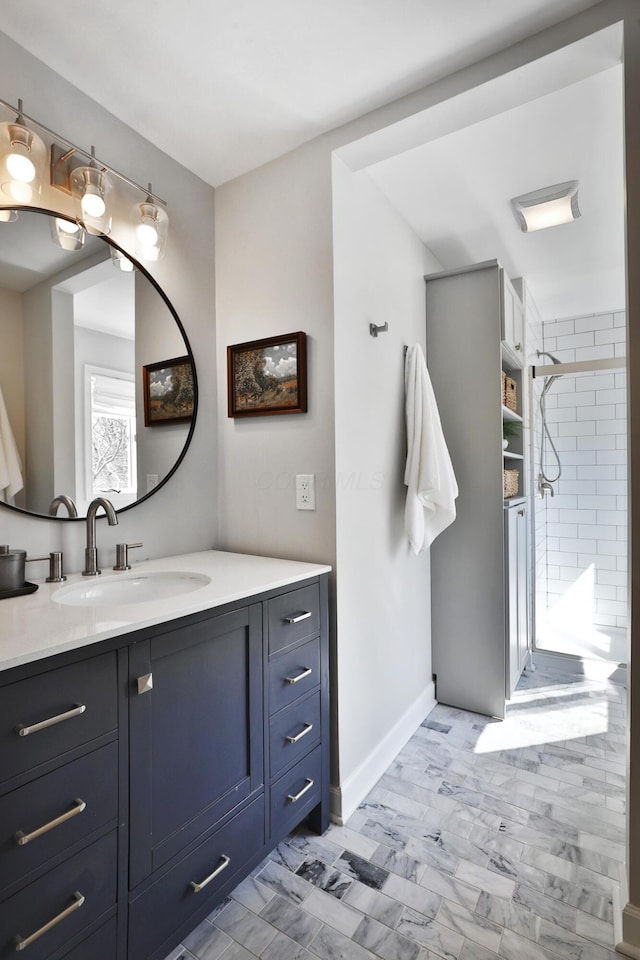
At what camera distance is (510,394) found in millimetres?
2725

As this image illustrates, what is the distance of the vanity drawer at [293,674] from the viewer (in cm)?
141

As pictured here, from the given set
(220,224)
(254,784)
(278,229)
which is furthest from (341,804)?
(220,224)

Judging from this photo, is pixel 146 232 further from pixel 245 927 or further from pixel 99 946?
pixel 245 927

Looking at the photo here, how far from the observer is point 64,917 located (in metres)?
0.90

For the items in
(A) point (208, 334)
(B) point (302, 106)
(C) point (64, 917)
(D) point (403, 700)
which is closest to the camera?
(C) point (64, 917)

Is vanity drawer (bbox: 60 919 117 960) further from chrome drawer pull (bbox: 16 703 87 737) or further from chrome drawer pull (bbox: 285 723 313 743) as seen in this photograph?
chrome drawer pull (bbox: 285 723 313 743)

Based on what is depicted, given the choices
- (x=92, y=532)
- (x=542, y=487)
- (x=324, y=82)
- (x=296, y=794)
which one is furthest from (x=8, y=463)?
(x=542, y=487)

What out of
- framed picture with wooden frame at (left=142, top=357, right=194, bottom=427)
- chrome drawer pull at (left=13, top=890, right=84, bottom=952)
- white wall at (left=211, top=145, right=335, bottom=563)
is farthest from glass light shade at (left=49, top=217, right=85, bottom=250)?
chrome drawer pull at (left=13, top=890, right=84, bottom=952)

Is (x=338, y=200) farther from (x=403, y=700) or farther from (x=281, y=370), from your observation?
(x=403, y=700)

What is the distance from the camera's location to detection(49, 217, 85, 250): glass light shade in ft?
4.75

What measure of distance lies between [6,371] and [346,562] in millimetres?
1206

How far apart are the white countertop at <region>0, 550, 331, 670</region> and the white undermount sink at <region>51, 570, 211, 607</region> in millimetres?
24

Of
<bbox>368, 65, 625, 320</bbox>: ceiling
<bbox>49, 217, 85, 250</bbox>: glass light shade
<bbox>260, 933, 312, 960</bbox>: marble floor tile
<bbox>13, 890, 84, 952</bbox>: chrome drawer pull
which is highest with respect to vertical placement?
<bbox>368, 65, 625, 320</bbox>: ceiling

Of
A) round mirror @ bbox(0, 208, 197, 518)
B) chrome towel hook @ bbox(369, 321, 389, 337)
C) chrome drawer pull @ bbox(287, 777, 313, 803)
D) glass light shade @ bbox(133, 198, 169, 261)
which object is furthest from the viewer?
chrome towel hook @ bbox(369, 321, 389, 337)
